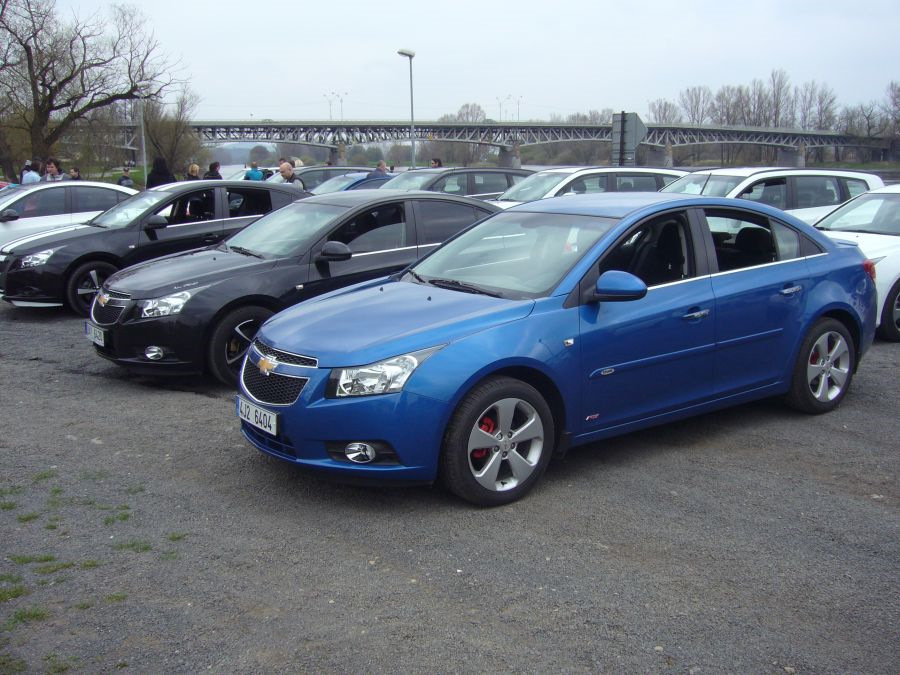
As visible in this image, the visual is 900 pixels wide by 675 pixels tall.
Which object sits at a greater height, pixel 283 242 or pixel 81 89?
pixel 81 89

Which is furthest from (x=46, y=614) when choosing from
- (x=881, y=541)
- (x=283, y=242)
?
(x=283, y=242)

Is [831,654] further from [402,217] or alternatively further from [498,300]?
[402,217]

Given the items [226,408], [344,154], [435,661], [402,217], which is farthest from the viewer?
[344,154]

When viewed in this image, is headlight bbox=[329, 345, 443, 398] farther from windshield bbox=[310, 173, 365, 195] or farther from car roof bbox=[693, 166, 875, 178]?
windshield bbox=[310, 173, 365, 195]

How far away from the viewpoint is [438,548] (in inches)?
163

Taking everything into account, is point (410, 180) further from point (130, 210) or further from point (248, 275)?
point (248, 275)

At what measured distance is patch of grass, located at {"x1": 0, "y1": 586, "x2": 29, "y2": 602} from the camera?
3645 mm

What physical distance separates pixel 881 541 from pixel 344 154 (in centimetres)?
8350

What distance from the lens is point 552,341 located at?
4.75 meters

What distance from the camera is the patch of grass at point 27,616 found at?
3443 mm

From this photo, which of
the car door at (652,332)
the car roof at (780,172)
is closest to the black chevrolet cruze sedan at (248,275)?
the car door at (652,332)

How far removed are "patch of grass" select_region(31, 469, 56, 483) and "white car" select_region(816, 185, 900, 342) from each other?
751 centimetres

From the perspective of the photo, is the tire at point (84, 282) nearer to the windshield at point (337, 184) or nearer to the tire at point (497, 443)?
the tire at point (497, 443)

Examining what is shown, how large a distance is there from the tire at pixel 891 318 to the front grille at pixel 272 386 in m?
6.62
